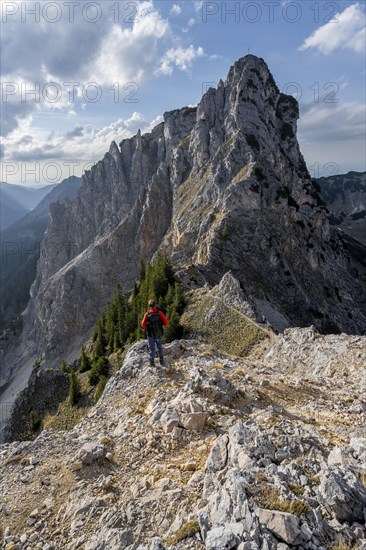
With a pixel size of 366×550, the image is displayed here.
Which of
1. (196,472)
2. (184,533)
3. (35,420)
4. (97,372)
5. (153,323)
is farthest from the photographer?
(97,372)

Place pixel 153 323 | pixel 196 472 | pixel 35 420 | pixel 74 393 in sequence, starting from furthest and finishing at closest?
pixel 35 420
pixel 74 393
pixel 153 323
pixel 196 472

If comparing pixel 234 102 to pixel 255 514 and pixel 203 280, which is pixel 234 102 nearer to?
pixel 203 280

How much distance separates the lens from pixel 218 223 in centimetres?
7506

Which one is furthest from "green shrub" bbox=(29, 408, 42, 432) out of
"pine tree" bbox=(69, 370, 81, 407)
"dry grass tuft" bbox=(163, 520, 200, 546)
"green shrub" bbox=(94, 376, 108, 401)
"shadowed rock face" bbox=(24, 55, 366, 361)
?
"dry grass tuft" bbox=(163, 520, 200, 546)

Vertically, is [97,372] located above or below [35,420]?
above

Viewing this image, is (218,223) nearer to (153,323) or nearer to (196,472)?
(153,323)

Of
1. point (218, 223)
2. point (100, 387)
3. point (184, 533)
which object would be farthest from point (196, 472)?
point (218, 223)

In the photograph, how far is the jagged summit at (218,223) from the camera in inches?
2795

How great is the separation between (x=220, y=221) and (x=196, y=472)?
67050mm

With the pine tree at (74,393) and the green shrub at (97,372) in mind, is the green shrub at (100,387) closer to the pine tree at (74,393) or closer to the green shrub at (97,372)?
the green shrub at (97,372)

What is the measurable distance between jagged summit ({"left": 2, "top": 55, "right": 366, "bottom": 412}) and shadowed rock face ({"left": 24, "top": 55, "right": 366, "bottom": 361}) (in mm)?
348

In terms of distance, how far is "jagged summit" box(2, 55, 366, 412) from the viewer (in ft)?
233

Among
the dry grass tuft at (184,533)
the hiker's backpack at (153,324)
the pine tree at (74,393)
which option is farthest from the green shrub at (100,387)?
the dry grass tuft at (184,533)

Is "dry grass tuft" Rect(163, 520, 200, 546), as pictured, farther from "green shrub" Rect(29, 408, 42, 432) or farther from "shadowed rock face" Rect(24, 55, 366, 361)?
"green shrub" Rect(29, 408, 42, 432)
